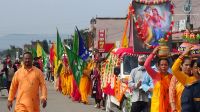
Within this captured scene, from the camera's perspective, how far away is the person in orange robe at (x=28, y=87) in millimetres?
9453

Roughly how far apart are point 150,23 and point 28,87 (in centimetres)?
577

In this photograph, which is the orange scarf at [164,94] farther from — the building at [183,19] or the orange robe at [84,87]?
the building at [183,19]

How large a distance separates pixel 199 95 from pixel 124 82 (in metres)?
7.40

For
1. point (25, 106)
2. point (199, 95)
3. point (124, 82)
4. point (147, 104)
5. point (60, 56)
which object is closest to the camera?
point (199, 95)

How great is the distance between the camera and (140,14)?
1433cm

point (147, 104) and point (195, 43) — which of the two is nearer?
point (195, 43)

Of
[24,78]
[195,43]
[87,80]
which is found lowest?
[87,80]

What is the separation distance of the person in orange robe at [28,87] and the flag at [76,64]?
11.8 m

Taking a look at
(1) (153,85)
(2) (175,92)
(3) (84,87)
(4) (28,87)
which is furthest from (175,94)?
(3) (84,87)

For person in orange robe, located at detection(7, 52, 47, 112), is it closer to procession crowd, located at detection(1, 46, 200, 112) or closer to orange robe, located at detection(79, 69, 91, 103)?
procession crowd, located at detection(1, 46, 200, 112)

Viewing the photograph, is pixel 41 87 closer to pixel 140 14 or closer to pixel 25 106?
pixel 25 106

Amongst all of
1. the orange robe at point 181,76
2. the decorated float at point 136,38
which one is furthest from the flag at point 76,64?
the orange robe at point 181,76

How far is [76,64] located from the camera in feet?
72.6

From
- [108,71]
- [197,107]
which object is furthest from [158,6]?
[197,107]
